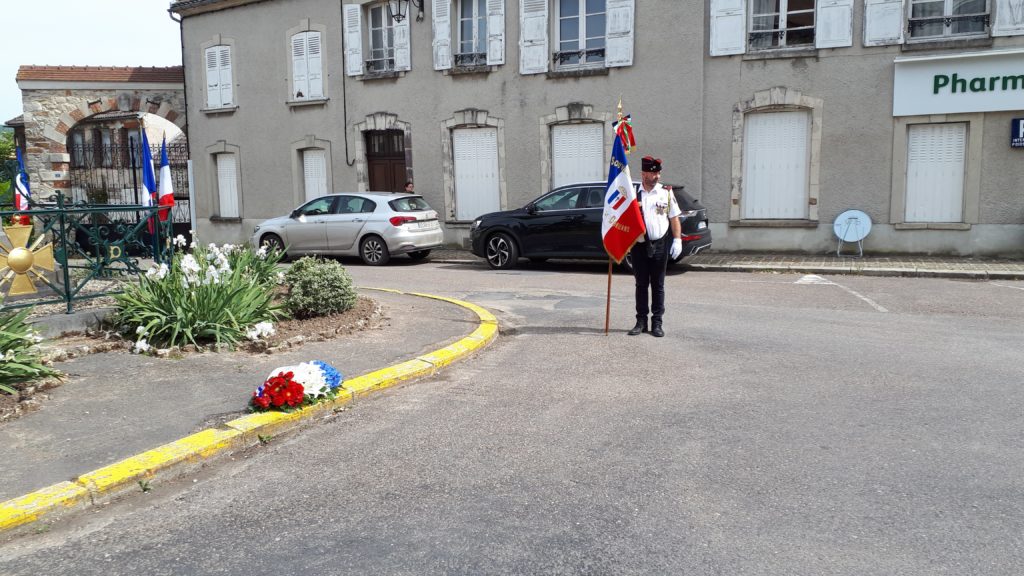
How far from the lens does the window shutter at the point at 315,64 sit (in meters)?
20.9

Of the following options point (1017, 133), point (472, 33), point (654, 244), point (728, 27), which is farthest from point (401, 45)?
point (654, 244)

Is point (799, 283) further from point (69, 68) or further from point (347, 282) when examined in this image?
point (69, 68)

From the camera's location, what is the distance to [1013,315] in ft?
30.0

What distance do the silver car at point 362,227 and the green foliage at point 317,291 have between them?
24.2ft

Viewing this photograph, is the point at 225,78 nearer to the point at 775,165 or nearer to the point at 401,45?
the point at 401,45

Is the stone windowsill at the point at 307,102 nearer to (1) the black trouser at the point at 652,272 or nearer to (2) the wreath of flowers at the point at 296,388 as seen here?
(1) the black trouser at the point at 652,272

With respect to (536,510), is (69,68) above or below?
above

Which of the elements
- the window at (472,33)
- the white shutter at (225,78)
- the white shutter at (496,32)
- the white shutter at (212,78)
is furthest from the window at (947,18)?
the white shutter at (212,78)

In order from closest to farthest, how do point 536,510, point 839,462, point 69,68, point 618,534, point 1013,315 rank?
point 618,534
point 536,510
point 839,462
point 1013,315
point 69,68

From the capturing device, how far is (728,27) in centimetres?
1572

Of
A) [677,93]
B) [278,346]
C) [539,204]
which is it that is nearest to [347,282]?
[278,346]

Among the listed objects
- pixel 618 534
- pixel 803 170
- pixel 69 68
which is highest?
pixel 69 68

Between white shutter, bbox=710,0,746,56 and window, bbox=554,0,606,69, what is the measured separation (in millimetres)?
2397

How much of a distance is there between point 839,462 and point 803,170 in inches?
483
